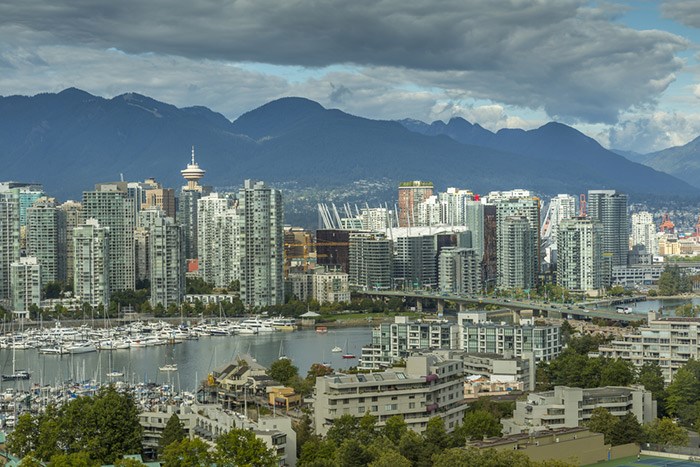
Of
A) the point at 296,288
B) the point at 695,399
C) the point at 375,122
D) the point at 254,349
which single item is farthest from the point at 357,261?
the point at 375,122

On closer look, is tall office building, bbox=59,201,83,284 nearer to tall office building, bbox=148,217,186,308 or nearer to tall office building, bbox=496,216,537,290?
tall office building, bbox=148,217,186,308

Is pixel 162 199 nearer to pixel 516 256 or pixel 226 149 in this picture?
pixel 516 256

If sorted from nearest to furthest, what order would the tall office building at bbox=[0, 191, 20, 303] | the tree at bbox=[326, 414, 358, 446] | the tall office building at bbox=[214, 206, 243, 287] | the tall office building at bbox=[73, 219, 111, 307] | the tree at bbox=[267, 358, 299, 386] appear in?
the tree at bbox=[326, 414, 358, 446], the tree at bbox=[267, 358, 299, 386], the tall office building at bbox=[73, 219, 111, 307], the tall office building at bbox=[0, 191, 20, 303], the tall office building at bbox=[214, 206, 243, 287]

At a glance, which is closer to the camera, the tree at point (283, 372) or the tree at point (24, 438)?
the tree at point (24, 438)

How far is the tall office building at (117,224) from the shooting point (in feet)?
93.2

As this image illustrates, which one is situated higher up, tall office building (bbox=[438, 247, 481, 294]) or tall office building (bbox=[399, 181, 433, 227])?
tall office building (bbox=[399, 181, 433, 227])

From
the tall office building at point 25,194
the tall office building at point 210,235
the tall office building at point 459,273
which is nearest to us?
the tall office building at point 459,273

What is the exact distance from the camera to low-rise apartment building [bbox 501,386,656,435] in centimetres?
1054

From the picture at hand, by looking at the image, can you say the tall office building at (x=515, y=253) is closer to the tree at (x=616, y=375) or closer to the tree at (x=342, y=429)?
the tree at (x=616, y=375)

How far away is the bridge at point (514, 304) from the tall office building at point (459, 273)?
1404 millimetres

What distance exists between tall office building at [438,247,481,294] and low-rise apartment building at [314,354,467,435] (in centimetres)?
1940

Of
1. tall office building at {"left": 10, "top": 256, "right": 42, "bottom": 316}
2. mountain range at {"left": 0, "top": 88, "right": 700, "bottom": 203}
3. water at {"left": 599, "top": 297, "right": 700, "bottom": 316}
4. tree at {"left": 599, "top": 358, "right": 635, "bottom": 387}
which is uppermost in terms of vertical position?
mountain range at {"left": 0, "top": 88, "right": 700, "bottom": 203}

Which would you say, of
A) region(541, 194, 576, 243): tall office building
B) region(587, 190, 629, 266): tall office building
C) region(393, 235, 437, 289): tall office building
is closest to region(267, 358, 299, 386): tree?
region(393, 235, 437, 289): tall office building

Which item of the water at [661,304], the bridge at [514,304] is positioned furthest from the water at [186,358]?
the water at [661,304]
